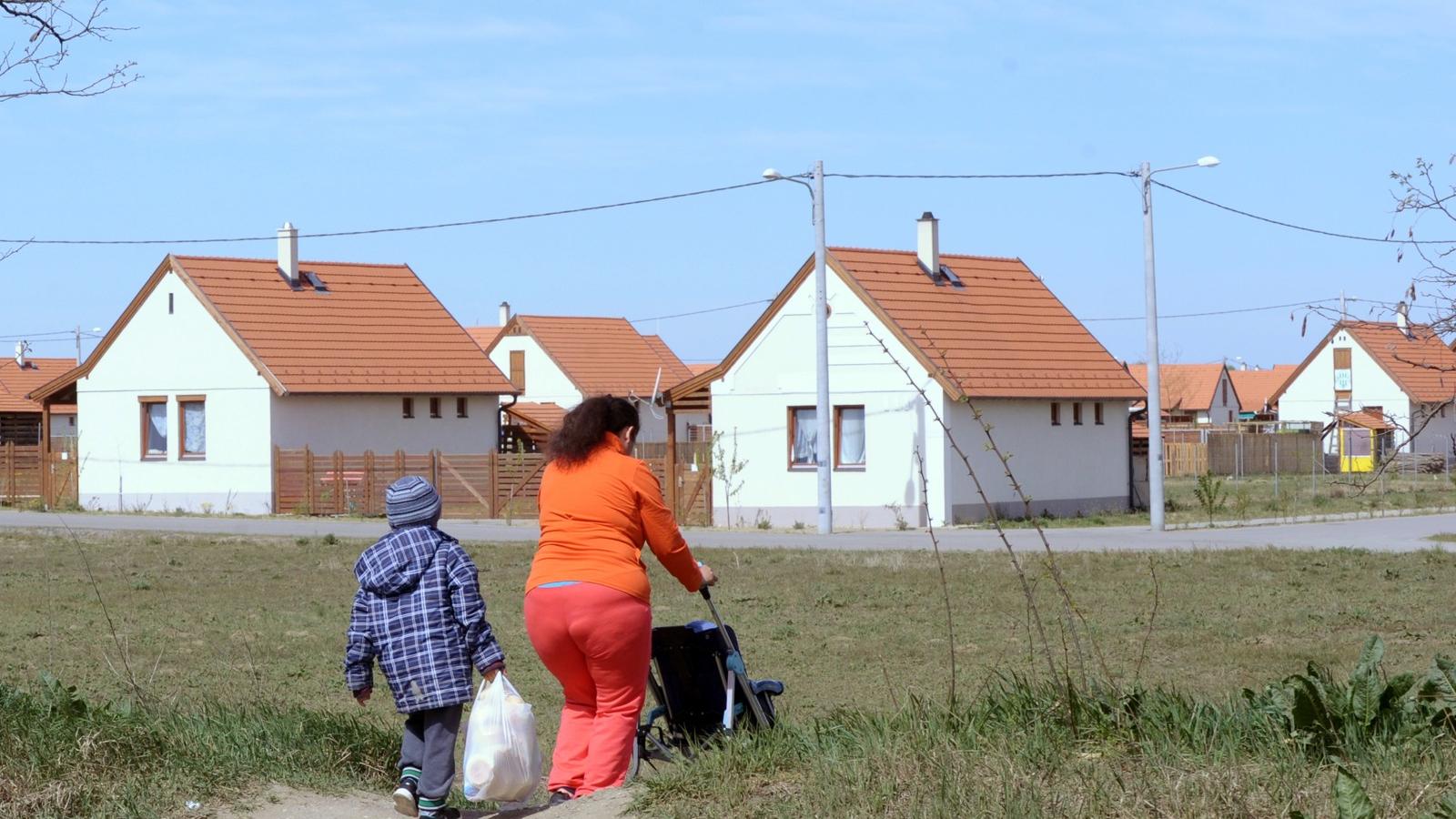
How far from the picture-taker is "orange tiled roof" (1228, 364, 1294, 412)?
391 ft

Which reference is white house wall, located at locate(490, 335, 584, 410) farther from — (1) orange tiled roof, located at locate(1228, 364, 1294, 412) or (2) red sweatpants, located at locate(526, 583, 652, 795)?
(1) orange tiled roof, located at locate(1228, 364, 1294, 412)

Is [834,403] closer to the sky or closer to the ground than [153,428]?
closer to the sky

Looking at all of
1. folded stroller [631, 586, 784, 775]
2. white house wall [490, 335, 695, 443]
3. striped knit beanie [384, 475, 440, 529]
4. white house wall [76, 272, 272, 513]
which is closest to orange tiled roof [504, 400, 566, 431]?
white house wall [490, 335, 695, 443]

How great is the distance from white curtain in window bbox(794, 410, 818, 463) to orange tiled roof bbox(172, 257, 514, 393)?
10.2 metres

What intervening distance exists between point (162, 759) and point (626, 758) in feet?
6.14

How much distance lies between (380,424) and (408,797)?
114ft

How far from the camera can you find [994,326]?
1453 inches

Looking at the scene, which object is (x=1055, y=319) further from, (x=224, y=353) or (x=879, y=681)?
(x=879, y=681)

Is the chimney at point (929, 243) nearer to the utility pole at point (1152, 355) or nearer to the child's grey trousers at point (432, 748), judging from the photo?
the utility pole at point (1152, 355)

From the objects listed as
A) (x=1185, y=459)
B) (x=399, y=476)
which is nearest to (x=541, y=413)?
(x=399, y=476)

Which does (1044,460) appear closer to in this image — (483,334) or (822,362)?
(822,362)

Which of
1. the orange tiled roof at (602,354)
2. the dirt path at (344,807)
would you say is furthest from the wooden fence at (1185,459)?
the dirt path at (344,807)

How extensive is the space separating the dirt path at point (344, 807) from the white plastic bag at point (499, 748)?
Answer: 0.54ft

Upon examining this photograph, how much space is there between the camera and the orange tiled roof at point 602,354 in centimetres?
6544
